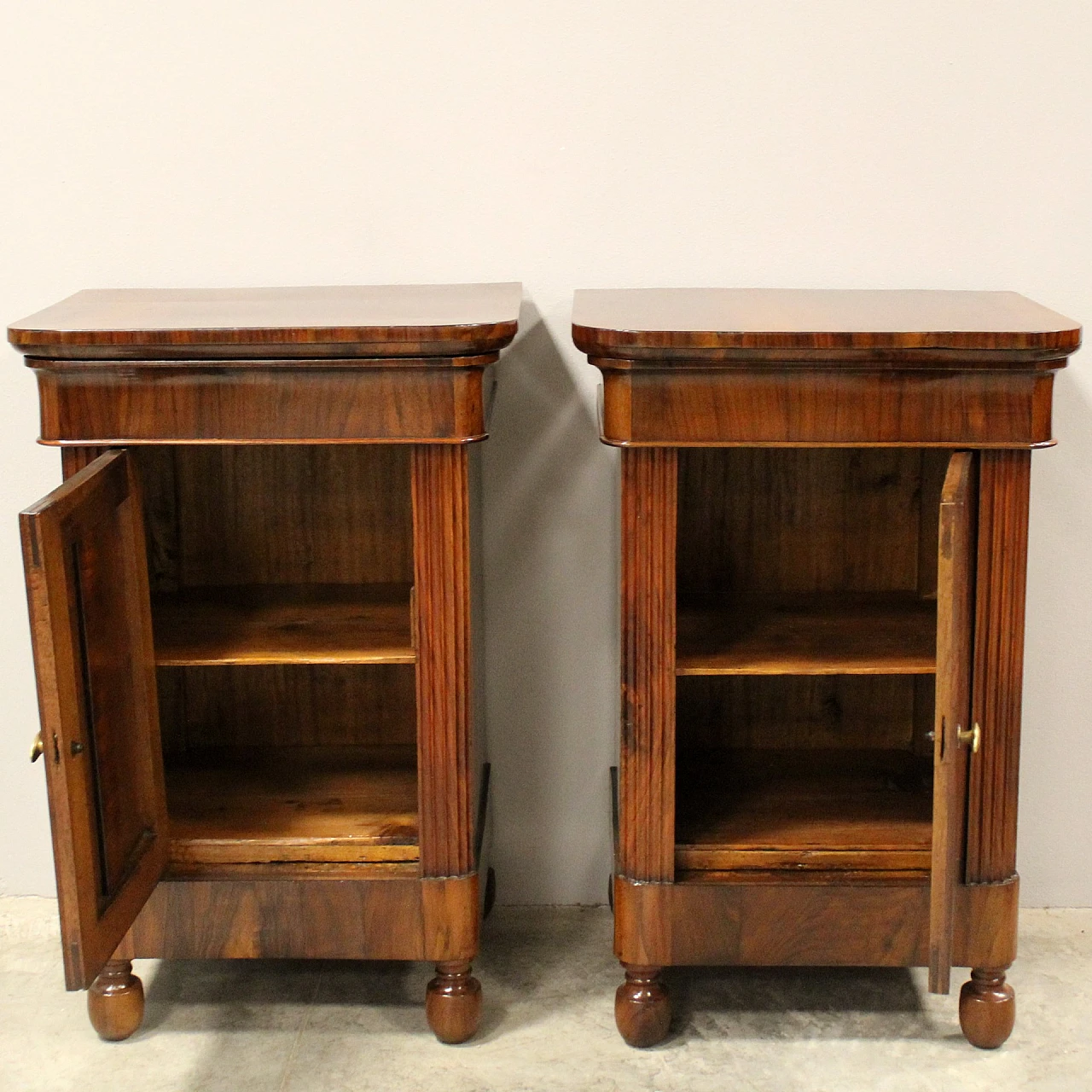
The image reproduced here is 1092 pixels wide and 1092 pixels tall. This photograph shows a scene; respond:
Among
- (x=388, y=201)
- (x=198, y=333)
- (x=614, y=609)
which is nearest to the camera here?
(x=198, y=333)

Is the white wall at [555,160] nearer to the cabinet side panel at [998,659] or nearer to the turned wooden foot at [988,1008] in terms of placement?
the cabinet side panel at [998,659]

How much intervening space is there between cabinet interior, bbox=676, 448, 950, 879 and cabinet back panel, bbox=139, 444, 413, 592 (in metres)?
0.47

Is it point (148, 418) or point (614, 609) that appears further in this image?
point (614, 609)

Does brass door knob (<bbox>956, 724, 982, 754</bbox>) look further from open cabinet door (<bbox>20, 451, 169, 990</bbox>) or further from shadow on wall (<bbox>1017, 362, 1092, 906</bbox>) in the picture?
open cabinet door (<bbox>20, 451, 169, 990</bbox>)

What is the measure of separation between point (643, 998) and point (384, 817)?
443mm

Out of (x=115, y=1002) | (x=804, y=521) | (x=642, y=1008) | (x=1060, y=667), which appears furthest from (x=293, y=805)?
(x=1060, y=667)

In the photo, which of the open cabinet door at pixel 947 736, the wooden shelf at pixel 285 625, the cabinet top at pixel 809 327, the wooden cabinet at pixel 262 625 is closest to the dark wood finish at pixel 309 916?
the wooden cabinet at pixel 262 625

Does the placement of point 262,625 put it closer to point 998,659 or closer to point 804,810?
point 804,810

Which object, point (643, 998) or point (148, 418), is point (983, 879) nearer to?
point (643, 998)

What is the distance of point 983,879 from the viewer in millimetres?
1854

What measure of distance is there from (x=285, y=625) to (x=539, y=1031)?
69cm

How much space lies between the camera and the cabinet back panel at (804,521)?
2170 millimetres

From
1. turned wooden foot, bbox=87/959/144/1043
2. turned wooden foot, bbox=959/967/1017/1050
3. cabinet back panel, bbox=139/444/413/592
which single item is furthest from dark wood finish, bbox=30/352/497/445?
turned wooden foot, bbox=959/967/1017/1050

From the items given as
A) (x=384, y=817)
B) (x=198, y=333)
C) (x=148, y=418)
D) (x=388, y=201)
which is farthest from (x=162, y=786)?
(x=388, y=201)
